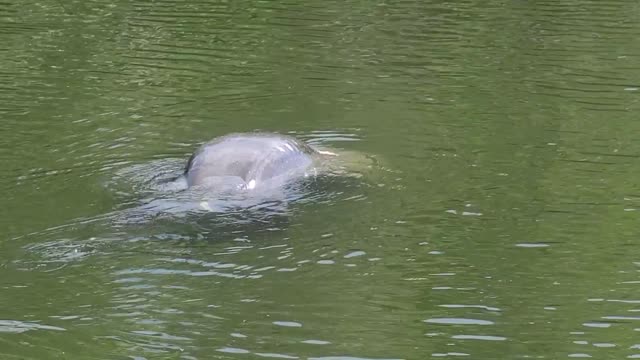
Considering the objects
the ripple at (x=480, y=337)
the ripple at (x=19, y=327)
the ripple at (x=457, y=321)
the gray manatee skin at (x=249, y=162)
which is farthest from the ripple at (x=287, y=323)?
the gray manatee skin at (x=249, y=162)

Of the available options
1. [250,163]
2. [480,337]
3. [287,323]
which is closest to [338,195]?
[250,163]

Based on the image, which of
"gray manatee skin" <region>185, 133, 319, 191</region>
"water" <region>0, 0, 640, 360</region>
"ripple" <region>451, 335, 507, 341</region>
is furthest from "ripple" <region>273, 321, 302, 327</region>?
"gray manatee skin" <region>185, 133, 319, 191</region>

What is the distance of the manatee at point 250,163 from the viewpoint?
9312 mm

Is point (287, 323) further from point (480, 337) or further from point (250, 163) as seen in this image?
point (250, 163)

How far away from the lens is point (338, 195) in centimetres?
945

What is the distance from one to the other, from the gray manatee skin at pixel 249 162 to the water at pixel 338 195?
0.39 metres

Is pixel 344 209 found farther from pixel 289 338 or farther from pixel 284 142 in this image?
pixel 289 338

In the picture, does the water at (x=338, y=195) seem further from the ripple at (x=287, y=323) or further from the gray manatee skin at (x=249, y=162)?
the gray manatee skin at (x=249, y=162)

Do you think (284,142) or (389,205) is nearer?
(389,205)

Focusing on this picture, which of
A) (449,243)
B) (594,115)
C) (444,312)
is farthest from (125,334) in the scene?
(594,115)

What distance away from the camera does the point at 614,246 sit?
8.51 metres

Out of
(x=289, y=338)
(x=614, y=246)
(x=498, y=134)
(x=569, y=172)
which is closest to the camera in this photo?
(x=289, y=338)

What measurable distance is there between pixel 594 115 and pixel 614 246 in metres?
3.28

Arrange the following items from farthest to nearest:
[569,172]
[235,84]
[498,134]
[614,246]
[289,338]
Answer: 1. [235,84]
2. [498,134]
3. [569,172]
4. [614,246]
5. [289,338]
